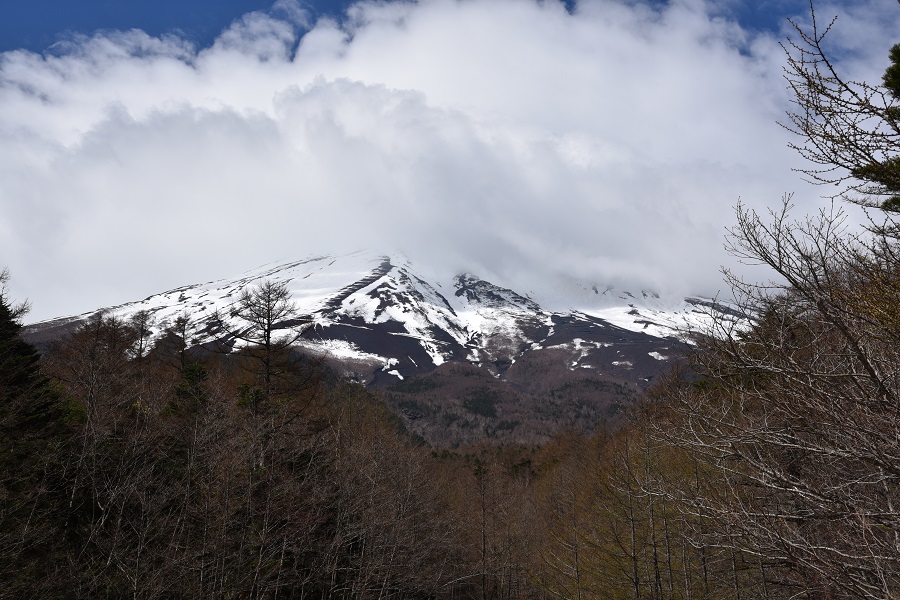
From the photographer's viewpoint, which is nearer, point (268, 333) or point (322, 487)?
point (322, 487)

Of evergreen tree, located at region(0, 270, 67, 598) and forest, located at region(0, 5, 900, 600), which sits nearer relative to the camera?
forest, located at region(0, 5, 900, 600)

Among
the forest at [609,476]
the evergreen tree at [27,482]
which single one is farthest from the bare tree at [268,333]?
the evergreen tree at [27,482]

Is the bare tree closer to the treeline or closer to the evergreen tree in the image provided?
the treeline

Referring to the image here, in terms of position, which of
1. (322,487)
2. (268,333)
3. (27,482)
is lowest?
(322,487)

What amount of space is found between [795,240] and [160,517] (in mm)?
16401

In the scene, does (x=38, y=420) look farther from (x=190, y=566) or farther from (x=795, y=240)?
(x=795, y=240)

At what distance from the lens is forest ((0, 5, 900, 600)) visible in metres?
5.11

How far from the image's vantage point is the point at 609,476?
1859cm

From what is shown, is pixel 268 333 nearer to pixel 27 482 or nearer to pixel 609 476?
pixel 27 482

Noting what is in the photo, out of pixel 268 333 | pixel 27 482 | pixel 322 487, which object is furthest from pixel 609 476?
pixel 27 482

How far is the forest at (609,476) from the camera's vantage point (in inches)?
201

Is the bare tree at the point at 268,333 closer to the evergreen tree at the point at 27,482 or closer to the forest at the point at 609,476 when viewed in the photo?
the forest at the point at 609,476

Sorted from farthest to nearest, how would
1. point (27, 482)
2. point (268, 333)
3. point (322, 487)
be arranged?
point (268, 333) → point (322, 487) → point (27, 482)

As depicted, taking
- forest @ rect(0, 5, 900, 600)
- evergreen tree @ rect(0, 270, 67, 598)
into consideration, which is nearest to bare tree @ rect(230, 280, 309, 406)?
forest @ rect(0, 5, 900, 600)
